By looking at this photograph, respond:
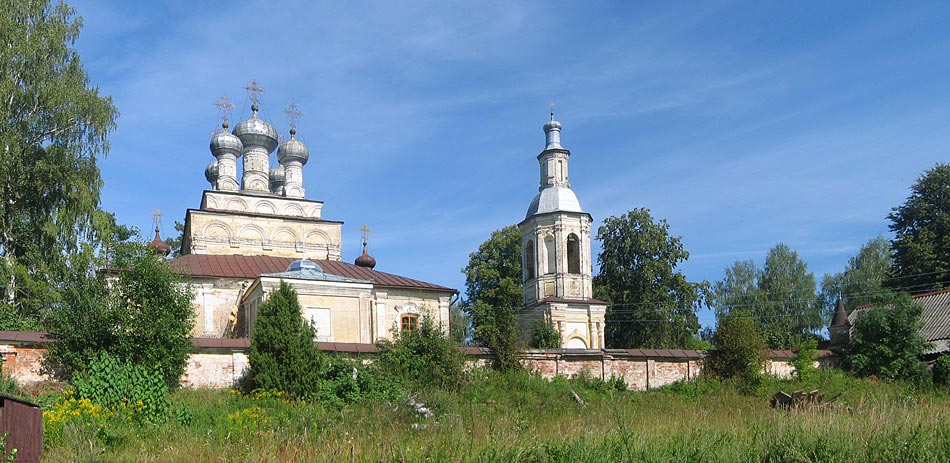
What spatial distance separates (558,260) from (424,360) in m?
9.23

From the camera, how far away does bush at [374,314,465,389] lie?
17.0 meters

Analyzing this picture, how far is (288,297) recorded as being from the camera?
670 inches

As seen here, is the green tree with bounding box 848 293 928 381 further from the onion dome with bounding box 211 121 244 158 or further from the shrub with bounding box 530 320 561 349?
the onion dome with bounding box 211 121 244 158

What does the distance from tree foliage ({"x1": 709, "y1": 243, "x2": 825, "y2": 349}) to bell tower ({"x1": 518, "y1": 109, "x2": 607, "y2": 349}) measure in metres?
16.4

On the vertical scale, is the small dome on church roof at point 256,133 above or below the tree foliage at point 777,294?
above

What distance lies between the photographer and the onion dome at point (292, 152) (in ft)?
109

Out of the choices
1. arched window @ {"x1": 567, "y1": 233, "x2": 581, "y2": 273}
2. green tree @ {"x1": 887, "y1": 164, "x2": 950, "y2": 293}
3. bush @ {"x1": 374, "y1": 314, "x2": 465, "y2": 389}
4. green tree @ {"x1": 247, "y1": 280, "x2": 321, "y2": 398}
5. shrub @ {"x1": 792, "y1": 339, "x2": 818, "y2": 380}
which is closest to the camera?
green tree @ {"x1": 247, "y1": 280, "x2": 321, "y2": 398}

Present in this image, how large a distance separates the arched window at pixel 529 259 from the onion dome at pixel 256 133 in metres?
11.6

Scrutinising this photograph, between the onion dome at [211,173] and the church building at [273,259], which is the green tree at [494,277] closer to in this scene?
the church building at [273,259]

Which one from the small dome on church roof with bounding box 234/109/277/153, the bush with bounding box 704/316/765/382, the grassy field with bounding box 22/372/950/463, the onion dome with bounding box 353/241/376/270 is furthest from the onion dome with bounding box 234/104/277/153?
the grassy field with bounding box 22/372/950/463

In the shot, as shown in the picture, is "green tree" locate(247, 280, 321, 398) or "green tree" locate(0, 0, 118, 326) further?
"green tree" locate(0, 0, 118, 326)

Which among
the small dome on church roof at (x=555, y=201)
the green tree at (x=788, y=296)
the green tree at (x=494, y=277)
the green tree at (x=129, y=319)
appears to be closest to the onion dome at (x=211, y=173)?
the green tree at (x=494, y=277)

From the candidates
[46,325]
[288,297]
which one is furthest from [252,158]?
[288,297]

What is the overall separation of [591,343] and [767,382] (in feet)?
22.3
